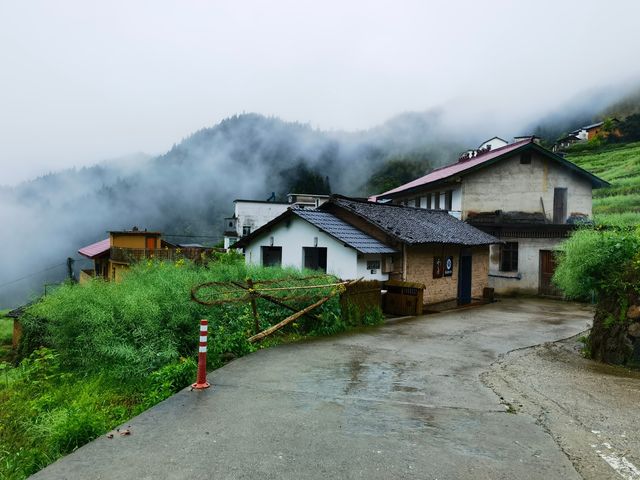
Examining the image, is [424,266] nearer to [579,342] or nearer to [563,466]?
[579,342]

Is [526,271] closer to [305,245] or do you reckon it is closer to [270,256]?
[305,245]

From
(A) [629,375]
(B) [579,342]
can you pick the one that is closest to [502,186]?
(B) [579,342]

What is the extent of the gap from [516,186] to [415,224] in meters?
10.5

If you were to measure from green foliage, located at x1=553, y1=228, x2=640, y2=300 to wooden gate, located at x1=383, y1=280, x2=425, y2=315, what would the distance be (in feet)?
19.9

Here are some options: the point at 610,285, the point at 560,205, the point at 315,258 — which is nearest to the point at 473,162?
the point at 560,205

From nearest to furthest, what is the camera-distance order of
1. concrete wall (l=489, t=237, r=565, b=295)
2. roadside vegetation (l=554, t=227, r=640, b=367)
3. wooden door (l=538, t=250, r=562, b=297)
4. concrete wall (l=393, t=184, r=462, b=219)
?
roadside vegetation (l=554, t=227, r=640, b=367)
wooden door (l=538, t=250, r=562, b=297)
concrete wall (l=489, t=237, r=565, b=295)
concrete wall (l=393, t=184, r=462, b=219)

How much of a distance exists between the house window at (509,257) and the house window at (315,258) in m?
10.6

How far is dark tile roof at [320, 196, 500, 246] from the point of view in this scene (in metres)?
17.2

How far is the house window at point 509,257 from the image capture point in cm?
2305

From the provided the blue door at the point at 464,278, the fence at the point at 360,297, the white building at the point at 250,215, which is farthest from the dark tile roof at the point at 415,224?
the white building at the point at 250,215

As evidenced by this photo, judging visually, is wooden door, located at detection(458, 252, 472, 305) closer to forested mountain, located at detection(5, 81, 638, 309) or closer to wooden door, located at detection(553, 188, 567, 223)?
wooden door, located at detection(553, 188, 567, 223)

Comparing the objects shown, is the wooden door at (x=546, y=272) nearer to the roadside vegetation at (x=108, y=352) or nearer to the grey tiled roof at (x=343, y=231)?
the grey tiled roof at (x=343, y=231)

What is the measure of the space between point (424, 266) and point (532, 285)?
8279 millimetres

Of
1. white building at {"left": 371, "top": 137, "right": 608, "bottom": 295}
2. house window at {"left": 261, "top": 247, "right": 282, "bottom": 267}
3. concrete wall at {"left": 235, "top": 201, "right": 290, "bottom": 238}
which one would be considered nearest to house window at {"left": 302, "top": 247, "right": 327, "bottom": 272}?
house window at {"left": 261, "top": 247, "right": 282, "bottom": 267}
